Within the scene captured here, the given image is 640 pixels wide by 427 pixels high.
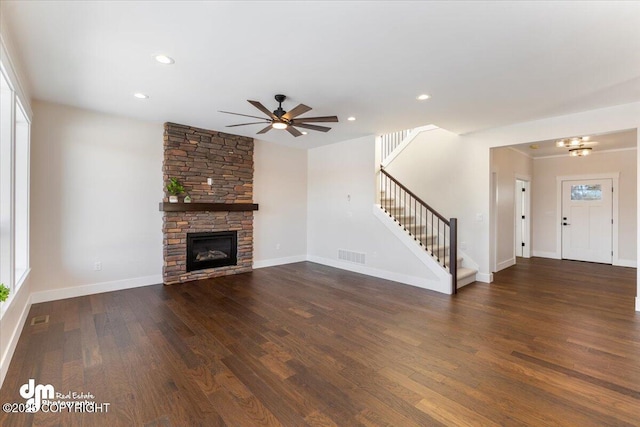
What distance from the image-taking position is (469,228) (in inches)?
226

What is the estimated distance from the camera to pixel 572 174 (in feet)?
24.3

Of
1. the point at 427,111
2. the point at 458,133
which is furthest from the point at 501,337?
the point at 458,133

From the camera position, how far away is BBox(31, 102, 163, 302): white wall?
4148 mm

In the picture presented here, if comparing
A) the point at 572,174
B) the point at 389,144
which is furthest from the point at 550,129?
the point at 572,174

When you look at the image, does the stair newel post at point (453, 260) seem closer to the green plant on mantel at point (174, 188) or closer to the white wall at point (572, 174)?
the green plant on mantel at point (174, 188)

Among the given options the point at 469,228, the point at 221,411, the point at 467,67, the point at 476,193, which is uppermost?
the point at 467,67

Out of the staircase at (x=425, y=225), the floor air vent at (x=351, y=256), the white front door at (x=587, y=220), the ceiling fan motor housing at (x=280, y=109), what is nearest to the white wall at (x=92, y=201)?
the ceiling fan motor housing at (x=280, y=109)

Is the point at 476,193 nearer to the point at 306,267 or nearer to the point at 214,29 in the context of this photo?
the point at 306,267

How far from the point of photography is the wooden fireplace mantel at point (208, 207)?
506cm

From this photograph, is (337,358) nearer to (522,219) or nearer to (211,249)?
(211,249)

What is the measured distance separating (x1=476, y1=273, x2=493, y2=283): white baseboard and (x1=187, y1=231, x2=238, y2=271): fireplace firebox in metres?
4.76

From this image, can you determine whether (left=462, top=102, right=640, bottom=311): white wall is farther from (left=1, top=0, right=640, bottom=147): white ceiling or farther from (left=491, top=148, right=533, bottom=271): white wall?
(left=491, top=148, right=533, bottom=271): white wall

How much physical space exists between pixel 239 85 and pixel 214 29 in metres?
1.09

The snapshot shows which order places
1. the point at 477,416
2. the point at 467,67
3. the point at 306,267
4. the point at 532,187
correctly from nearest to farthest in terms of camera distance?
the point at 477,416
the point at 467,67
the point at 306,267
the point at 532,187
